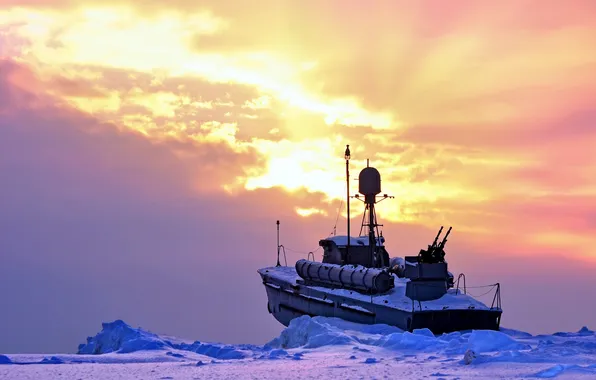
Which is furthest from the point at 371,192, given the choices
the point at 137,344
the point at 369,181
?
the point at 137,344

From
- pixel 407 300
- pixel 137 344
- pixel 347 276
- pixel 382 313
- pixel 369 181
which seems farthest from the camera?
pixel 369 181

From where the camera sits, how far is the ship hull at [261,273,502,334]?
3938cm

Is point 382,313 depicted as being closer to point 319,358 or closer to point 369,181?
point 319,358

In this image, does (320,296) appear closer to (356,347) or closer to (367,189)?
(367,189)

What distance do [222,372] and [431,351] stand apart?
8.33 m

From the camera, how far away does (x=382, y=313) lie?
41656 mm

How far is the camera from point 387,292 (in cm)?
4466

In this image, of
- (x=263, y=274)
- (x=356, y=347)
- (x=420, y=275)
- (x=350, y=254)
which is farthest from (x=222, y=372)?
(x=263, y=274)

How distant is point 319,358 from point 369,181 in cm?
2971

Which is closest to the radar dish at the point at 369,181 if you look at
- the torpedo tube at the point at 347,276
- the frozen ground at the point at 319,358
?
the torpedo tube at the point at 347,276

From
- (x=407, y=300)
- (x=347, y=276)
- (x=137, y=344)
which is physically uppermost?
(x=347, y=276)

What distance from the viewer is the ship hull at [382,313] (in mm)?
39375

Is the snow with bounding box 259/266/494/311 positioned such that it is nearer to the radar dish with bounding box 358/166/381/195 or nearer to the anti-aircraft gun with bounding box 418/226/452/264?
the anti-aircraft gun with bounding box 418/226/452/264

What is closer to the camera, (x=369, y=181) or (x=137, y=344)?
(x=137, y=344)
